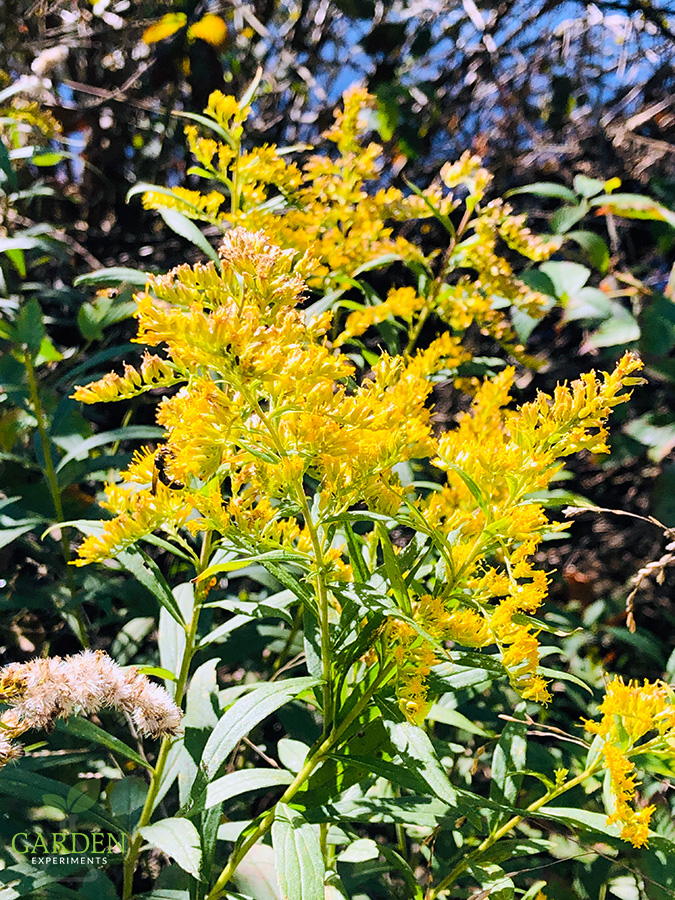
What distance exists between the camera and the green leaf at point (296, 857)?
2.88 feet

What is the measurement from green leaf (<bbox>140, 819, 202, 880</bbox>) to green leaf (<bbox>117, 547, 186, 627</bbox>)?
1.03 ft

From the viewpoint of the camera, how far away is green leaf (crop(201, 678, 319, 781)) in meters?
0.93

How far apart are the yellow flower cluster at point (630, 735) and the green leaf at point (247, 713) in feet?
1.56

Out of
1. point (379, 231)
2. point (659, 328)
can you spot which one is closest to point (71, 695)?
point (379, 231)

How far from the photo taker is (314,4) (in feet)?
→ 10.6

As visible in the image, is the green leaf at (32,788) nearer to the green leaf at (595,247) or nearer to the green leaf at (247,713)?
the green leaf at (247,713)

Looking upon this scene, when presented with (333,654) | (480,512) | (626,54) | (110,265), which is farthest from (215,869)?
(626,54)

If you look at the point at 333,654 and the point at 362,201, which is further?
the point at 362,201

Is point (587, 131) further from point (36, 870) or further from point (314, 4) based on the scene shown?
point (36, 870)

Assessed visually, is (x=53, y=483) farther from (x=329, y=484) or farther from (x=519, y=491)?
(x=519, y=491)

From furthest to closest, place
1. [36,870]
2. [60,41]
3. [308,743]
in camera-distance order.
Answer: [60,41], [308,743], [36,870]

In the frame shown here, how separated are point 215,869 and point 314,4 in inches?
133

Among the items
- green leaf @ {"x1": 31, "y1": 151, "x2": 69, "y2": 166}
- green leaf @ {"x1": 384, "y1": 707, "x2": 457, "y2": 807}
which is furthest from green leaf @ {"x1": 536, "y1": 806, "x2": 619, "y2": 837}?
green leaf @ {"x1": 31, "y1": 151, "x2": 69, "y2": 166}

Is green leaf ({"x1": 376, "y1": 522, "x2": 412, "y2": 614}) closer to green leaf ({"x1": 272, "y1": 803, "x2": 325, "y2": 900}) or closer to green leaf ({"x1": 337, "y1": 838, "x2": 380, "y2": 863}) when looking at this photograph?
green leaf ({"x1": 272, "y1": 803, "x2": 325, "y2": 900})
